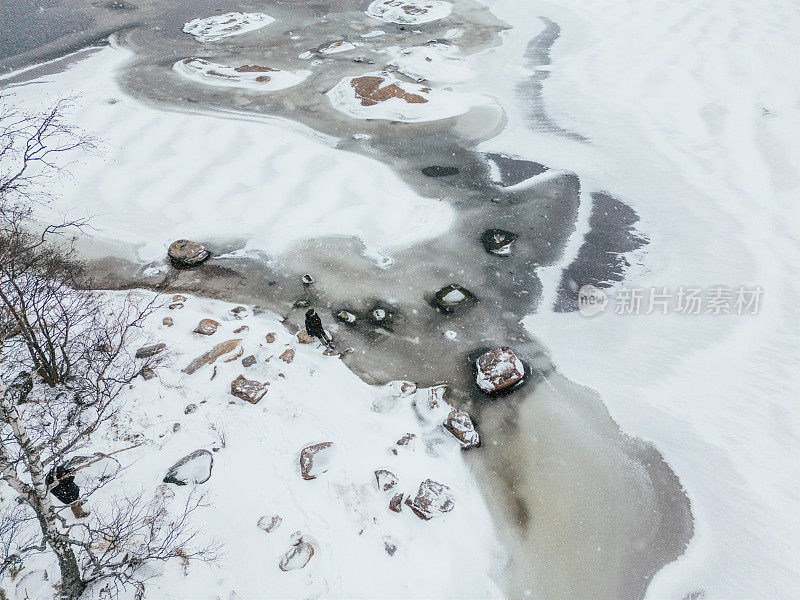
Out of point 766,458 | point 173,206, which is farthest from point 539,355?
point 173,206

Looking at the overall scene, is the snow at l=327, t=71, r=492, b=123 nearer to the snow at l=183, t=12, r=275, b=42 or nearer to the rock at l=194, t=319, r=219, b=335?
the snow at l=183, t=12, r=275, b=42

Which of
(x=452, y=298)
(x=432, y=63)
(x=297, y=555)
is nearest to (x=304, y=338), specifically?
(x=452, y=298)

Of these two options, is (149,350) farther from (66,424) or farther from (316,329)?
(316,329)

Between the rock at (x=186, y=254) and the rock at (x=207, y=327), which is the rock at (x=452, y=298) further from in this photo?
the rock at (x=186, y=254)

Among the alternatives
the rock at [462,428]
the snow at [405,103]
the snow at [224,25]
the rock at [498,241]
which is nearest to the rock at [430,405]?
the rock at [462,428]

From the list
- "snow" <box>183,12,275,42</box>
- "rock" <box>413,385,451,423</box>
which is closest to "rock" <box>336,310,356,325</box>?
"rock" <box>413,385,451,423</box>

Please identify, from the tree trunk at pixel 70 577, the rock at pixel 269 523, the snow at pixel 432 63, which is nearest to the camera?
the tree trunk at pixel 70 577
